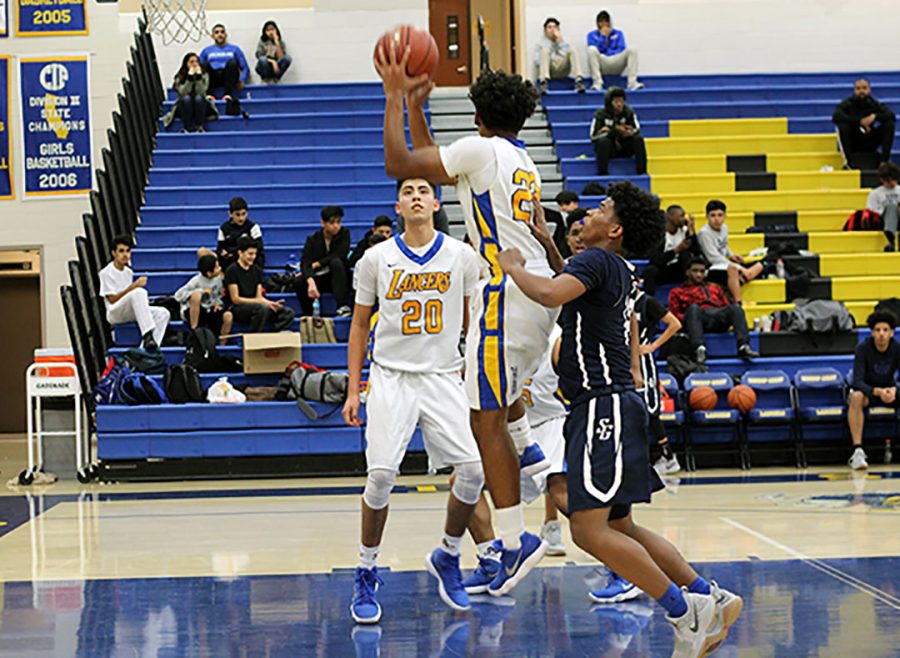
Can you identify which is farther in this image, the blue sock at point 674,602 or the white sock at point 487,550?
the white sock at point 487,550

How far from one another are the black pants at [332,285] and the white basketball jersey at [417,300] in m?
6.04

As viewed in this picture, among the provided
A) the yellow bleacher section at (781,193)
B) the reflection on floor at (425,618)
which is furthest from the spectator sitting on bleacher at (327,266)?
the reflection on floor at (425,618)

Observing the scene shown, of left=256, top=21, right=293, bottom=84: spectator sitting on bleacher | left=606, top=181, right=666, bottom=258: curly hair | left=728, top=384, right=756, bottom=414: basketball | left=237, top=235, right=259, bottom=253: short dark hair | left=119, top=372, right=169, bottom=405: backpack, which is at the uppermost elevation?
left=256, top=21, right=293, bottom=84: spectator sitting on bleacher

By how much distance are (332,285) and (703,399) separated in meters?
3.40

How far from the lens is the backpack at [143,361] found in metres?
10.4

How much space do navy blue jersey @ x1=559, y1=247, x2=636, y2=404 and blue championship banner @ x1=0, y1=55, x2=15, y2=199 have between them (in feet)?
40.6

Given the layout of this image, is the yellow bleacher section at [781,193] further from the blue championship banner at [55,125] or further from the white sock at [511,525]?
the white sock at [511,525]

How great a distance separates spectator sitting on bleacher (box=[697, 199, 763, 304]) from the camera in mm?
A: 11336

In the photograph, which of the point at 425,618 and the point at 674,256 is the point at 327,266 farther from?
the point at 425,618

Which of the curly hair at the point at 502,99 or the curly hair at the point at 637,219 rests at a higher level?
the curly hair at the point at 502,99

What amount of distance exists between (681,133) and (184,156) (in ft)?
18.1

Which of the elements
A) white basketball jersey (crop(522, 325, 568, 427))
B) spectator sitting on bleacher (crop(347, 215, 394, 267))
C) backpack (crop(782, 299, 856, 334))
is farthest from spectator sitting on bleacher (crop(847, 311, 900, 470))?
white basketball jersey (crop(522, 325, 568, 427))

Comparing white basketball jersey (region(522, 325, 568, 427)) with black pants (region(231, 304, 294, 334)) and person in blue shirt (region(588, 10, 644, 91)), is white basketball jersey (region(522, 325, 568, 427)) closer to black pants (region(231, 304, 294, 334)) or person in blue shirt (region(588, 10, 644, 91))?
black pants (region(231, 304, 294, 334))

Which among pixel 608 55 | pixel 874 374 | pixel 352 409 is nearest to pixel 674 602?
pixel 352 409
